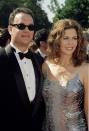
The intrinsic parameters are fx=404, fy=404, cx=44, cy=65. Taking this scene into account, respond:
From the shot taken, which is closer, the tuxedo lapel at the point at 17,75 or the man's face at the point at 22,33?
the tuxedo lapel at the point at 17,75

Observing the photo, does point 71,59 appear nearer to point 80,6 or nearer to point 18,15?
point 18,15

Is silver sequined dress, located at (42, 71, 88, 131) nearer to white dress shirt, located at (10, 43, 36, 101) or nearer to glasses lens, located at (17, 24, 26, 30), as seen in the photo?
white dress shirt, located at (10, 43, 36, 101)

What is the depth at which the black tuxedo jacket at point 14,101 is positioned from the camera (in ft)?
13.3

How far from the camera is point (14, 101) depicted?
4.06 metres

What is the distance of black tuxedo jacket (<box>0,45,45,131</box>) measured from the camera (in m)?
4.06

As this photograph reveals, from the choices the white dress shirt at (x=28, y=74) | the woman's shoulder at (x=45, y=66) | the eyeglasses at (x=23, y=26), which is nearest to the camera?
the white dress shirt at (x=28, y=74)

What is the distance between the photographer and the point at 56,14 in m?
62.6

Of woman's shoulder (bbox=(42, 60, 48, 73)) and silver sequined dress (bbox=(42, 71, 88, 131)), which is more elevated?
woman's shoulder (bbox=(42, 60, 48, 73))

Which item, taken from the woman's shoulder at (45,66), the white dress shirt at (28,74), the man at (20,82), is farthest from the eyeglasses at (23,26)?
the woman's shoulder at (45,66)

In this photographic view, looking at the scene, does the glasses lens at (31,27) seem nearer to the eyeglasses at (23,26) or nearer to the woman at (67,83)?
the eyeglasses at (23,26)

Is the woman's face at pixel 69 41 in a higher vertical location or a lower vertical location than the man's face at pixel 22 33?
lower

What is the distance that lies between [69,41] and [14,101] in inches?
35.3

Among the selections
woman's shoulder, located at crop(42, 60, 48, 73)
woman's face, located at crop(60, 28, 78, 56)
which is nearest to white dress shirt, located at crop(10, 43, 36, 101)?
woman's shoulder, located at crop(42, 60, 48, 73)

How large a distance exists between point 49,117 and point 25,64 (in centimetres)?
64
